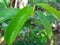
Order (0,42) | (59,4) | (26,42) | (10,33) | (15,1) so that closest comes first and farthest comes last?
(10,33) < (0,42) < (15,1) < (26,42) < (59,4)

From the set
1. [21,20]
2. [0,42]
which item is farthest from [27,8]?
[0,42]

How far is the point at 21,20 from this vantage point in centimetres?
44

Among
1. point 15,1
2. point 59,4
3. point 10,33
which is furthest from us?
point 59,4

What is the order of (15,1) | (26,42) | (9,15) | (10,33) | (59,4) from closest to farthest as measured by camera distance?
1. (10,33)
2. (9,15)
3. (15,1)
4. (26,42)
5. (59,4)

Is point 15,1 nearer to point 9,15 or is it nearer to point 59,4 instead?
point 9,15

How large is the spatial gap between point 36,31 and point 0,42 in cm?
43

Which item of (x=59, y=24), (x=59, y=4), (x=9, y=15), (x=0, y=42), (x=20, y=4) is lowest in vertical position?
(x=59, y=24)

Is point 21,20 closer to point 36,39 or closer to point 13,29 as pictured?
point 13,29

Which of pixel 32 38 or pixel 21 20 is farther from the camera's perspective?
pixel 32 38

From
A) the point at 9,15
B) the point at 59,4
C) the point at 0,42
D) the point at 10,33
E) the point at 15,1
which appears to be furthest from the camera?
the point at 59,4

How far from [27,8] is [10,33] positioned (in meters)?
0.10

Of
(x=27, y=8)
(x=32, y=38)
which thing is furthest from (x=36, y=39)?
(x=27, y=8)

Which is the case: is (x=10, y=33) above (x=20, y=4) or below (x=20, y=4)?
above

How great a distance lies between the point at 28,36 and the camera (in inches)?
52.3
